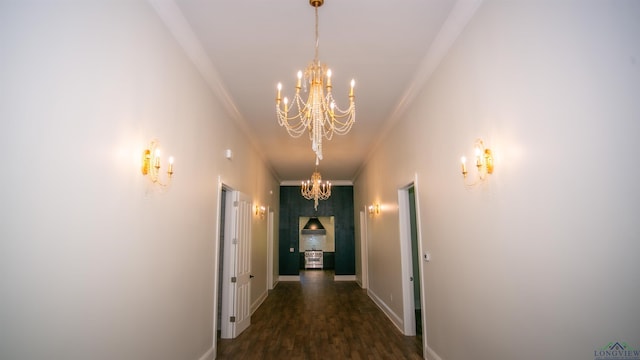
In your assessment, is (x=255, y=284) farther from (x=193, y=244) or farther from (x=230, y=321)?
(x=193, y=244)

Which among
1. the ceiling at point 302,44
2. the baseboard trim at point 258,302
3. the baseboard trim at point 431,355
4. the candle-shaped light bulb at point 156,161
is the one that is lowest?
the baseboard trim at point 258,302

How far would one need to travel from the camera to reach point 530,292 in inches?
81.0

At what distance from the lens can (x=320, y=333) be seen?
17.6 ft

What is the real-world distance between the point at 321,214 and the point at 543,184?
10376mm

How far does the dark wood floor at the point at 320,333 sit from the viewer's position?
4.44m

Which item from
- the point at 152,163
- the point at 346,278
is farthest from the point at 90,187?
the point at 346,278

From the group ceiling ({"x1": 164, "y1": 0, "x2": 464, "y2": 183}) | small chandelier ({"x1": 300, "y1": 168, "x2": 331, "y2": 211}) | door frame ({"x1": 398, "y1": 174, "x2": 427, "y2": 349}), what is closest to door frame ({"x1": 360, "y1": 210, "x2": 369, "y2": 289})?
small chandelier ({"x1": 300, "y1": 168, "x2": 331, "y2": 211})

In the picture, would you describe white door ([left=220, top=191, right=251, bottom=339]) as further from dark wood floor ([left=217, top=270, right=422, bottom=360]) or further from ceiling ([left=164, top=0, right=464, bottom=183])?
ceiling ([left=164, top=0, right=464, bottom=183])

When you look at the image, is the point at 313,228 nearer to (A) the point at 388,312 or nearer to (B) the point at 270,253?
(B) the point at 270,253

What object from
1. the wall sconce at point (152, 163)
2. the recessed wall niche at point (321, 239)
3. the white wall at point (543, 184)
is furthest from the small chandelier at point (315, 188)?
the recessed wall niche at point (321, 239)

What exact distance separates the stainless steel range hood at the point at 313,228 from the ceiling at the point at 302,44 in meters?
12.4

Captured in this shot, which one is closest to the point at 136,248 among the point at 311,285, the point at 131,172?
the point at 131,172

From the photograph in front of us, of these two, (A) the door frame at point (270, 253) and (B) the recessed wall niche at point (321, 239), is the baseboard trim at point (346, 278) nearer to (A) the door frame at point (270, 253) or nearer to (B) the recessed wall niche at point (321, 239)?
(A) the door frame at point (270, 253)

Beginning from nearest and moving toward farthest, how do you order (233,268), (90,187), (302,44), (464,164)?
1. (90,187)
2. (464,164)
3. (302,44)
4. (233,268)
